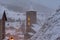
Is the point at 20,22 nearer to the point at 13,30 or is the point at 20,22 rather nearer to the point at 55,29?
the point at 13,30

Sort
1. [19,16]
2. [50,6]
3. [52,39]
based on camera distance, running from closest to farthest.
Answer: [52,39]
[50,6]
[19,16]

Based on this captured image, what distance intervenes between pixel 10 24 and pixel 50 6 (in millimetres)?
1779

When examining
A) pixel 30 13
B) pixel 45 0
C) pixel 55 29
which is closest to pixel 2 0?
pixel 30 13

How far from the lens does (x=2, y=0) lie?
8.24m

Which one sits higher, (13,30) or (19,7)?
(19,7)

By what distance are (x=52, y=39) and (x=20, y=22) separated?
582 cm

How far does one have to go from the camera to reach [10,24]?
25.1 feet

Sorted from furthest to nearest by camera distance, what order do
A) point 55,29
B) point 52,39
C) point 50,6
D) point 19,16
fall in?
point 19,16 → point 50,6 → point 55,29 → point 52,39

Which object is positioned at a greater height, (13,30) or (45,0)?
(45,0)

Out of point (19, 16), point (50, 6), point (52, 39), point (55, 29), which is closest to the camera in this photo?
point (52, 39)

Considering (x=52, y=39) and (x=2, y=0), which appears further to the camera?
(x=2, y=0)

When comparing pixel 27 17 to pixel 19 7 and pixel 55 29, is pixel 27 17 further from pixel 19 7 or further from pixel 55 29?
pixel 55 29

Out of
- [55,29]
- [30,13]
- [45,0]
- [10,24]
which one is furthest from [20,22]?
[55,29]

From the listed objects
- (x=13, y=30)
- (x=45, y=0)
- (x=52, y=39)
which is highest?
(x=45, y=0)
